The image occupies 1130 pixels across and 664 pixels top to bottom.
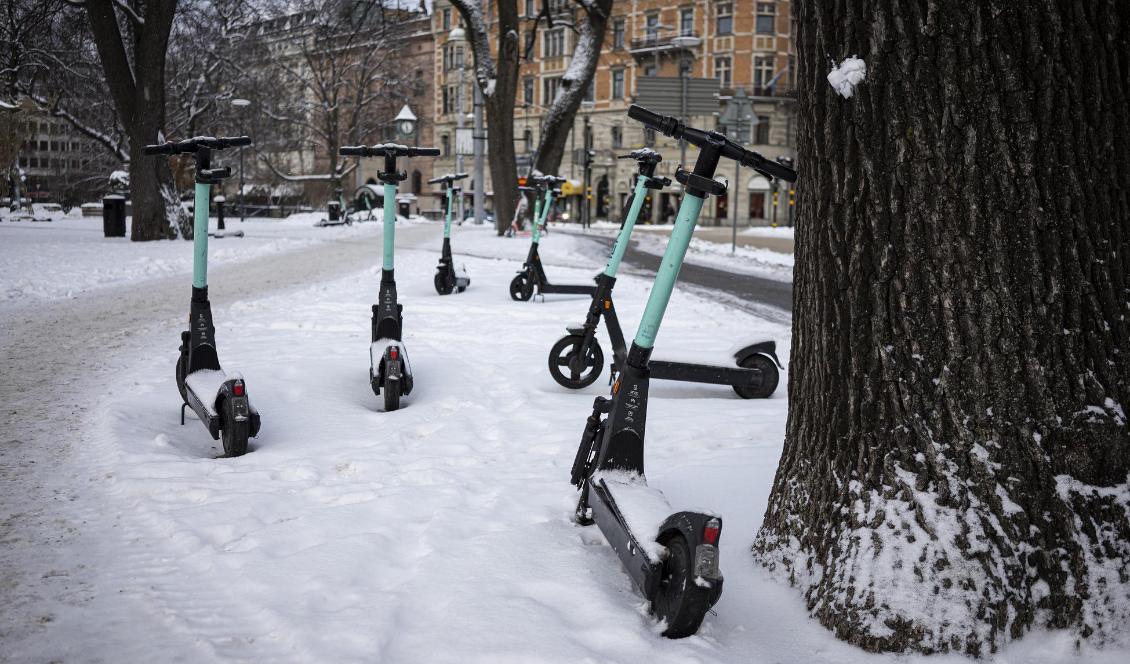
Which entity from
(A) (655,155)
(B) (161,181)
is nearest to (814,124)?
(A) (655,155)

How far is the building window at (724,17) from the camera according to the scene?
54.6 meters

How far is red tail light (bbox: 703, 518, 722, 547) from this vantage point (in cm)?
229

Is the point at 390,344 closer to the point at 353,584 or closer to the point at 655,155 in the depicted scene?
the point at 655,155

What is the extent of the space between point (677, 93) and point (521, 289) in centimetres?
885

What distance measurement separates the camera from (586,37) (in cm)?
2336

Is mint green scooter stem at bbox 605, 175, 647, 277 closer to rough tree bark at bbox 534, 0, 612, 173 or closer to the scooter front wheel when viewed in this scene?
the scooter front wheel

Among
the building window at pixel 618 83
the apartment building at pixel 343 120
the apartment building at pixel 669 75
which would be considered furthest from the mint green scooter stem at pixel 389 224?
the building window at pixel 618 83

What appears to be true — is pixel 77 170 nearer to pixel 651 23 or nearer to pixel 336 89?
pixel 336 89

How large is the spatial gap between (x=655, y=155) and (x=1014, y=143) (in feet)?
10.3

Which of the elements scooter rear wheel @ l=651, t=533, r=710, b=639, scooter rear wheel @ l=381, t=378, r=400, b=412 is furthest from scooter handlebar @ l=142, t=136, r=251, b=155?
scooter rear wheel @ l=651, t=533, r=710, b=639

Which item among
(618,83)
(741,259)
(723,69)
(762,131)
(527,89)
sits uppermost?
(527,89)

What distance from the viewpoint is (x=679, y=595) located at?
2338 mm

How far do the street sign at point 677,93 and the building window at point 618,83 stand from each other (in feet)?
139

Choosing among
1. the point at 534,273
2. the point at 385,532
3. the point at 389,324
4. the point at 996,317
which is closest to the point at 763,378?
the point at 389,324
